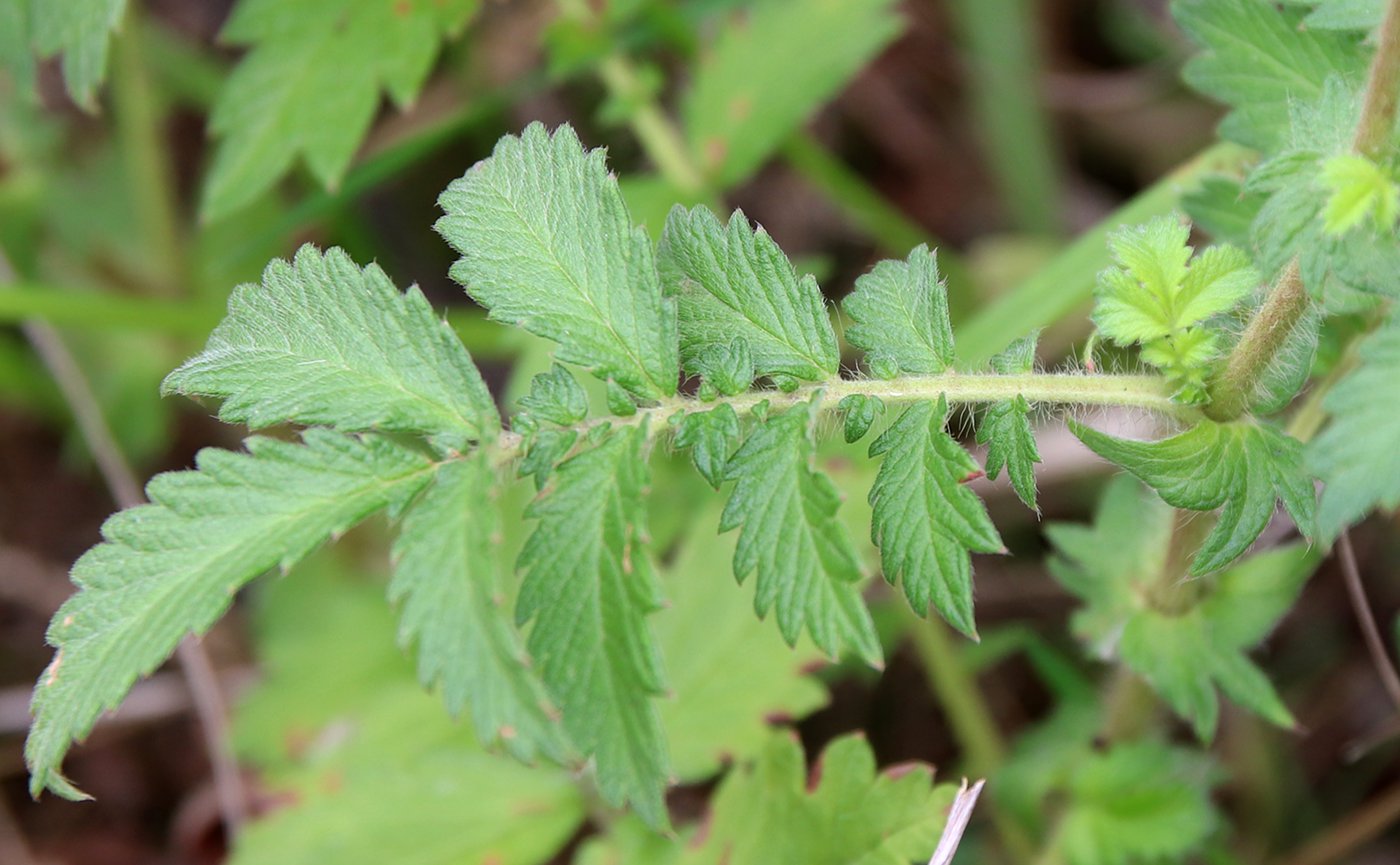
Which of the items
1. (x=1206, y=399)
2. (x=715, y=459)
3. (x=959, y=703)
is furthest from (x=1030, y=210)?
(x=715, y=459)

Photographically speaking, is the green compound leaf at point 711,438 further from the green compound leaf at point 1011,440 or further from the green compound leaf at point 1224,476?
the green compound leaf at point 1224,476

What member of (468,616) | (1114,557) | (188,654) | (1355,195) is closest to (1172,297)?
(1355,195)

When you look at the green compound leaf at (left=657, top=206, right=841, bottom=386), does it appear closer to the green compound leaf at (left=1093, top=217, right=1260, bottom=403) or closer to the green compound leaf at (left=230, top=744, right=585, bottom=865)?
the green compound leaf at (left=1093, top=217, right=1260, bottom=403)

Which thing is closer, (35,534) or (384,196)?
(35,534)

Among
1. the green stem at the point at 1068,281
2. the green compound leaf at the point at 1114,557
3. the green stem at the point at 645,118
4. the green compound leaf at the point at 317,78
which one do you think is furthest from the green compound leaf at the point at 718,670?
the green compound leaf at the point at 317,78

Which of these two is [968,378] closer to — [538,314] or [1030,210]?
[538,314]

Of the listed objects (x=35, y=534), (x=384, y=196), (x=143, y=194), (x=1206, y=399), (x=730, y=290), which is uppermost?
(x=143, y=194)

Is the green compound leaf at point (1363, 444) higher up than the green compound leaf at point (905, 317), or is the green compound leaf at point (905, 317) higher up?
the green compound leaf at point (905, 317)
